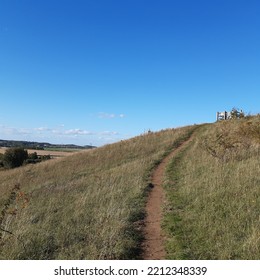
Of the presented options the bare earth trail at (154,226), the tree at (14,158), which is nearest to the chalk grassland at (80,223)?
the bare earth trail at (154,226)

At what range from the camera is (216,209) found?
9906mm

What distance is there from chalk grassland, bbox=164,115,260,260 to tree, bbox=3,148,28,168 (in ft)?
181

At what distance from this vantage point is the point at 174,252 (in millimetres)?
7762

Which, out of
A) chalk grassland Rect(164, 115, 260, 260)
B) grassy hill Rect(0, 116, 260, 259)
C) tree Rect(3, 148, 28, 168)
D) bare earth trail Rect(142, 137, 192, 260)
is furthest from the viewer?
tree Rect(3, 148, 28, 168)

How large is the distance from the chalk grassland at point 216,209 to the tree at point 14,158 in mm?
55222

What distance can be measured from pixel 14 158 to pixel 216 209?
63.8 metres

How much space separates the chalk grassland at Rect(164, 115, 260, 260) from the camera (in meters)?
7.49

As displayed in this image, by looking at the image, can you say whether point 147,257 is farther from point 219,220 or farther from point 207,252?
point 219,220

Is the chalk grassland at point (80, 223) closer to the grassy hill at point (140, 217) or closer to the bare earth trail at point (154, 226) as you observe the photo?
the grassy hill at point (140, 217)

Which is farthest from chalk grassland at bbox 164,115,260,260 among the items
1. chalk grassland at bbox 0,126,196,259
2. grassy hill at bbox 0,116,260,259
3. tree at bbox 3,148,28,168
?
tree at bbox 3,148,28,168

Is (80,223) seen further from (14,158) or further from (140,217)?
(14,158)

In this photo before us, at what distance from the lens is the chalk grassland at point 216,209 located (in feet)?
24.6

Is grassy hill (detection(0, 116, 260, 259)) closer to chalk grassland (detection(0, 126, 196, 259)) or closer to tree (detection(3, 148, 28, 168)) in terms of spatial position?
chalk grassland (detection(0, 126, 196, 259))
